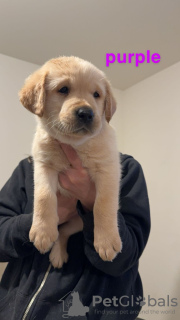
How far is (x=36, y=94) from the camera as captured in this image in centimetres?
110

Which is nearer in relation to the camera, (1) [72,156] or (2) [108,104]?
(1) [72,156]

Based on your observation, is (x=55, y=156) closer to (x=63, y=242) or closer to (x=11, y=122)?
(x=63, y=242)

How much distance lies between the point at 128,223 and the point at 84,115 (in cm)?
50

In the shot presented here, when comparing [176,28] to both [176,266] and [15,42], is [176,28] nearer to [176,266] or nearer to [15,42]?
[15,42]

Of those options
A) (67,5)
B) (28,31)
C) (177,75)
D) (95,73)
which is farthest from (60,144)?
(177,75)

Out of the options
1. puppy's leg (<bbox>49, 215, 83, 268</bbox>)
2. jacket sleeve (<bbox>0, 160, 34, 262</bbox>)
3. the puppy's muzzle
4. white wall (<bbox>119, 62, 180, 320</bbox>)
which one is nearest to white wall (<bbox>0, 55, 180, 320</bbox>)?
white wall (<bbox>119, 62, 180, 320</bbox>)

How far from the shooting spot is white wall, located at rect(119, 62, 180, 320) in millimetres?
2414

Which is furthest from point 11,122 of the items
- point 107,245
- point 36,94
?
point 107,245

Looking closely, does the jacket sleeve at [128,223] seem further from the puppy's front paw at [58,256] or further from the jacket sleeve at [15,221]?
the jacket sleeve at [15,221]

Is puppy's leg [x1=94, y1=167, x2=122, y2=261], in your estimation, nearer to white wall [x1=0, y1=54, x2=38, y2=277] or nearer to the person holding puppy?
the person holding puppy

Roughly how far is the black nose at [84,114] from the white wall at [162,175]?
66.5 inches

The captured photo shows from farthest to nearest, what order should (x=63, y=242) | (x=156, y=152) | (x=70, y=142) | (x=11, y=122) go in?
(x=156, y=152) → (x=11, y=122) → (x=63, y=242) → (x=70, y=142)

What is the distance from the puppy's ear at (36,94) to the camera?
1.08m

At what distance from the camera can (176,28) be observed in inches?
84.9
